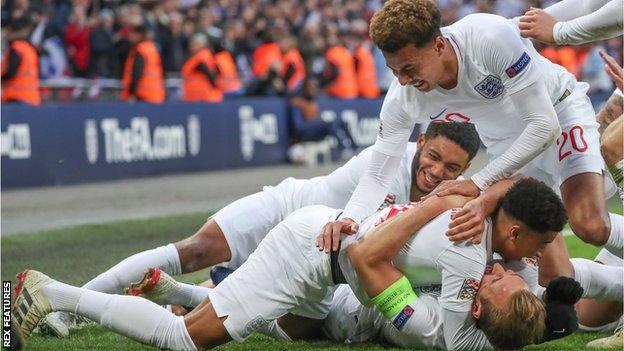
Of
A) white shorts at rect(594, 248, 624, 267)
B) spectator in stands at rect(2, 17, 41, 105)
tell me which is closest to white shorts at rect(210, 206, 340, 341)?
white shorts at rect(594, 248, 624, 267)

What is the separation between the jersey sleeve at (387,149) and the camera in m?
6.81

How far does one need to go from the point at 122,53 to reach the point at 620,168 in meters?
12.6

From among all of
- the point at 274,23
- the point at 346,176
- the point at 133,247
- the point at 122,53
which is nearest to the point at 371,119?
the point at 274,23

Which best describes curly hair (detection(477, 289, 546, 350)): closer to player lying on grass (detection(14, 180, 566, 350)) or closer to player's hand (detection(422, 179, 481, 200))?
player lying on grass (detection(14, 180, 566, 350))

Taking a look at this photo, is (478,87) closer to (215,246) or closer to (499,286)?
(499,286)

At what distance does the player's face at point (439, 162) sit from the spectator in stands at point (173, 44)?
12911 millimetres

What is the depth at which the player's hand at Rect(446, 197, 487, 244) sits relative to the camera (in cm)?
585

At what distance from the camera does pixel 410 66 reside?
249 inches

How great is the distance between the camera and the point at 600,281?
7020mm

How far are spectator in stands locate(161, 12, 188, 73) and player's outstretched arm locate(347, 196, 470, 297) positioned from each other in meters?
14.1

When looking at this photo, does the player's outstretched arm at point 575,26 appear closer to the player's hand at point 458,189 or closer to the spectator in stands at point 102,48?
the player's hand at point 458,189

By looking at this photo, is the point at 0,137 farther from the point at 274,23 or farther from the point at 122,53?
the point at 274,23

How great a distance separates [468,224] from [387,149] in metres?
1.13

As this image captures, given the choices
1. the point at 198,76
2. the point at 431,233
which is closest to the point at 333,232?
the point at 431,233
